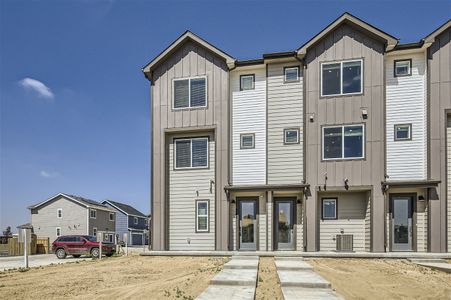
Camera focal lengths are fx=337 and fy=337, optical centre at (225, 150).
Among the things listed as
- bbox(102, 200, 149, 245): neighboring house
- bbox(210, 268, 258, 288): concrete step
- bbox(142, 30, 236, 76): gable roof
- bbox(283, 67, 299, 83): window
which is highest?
bbox(142, 30, 236, 76): gable roof

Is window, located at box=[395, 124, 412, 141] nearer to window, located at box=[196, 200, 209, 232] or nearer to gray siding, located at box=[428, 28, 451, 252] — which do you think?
gray siding, located at box=[428, 28, 451, 252]

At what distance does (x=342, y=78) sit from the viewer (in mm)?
13875

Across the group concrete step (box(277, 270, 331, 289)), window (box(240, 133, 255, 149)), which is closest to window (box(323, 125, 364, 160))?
window (box(240, 133, 255, 149))

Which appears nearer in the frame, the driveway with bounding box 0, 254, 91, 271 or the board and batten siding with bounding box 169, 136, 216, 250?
the board and batten siding with bounding box 169, 136, 216, 250

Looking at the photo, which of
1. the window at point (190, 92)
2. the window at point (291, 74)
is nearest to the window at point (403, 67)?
the window at point (291, 74)

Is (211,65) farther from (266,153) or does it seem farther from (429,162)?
(429,162)

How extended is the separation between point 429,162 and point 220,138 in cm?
830

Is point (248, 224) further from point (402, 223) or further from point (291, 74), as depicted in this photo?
point (291, 74)

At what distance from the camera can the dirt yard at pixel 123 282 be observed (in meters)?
7.48

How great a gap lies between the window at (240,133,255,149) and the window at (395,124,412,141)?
5.75 metres

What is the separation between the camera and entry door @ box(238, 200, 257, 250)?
14.4m

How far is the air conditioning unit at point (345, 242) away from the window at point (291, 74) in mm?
6809

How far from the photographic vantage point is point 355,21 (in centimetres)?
1366

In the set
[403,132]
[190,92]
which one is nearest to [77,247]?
[190,92]
